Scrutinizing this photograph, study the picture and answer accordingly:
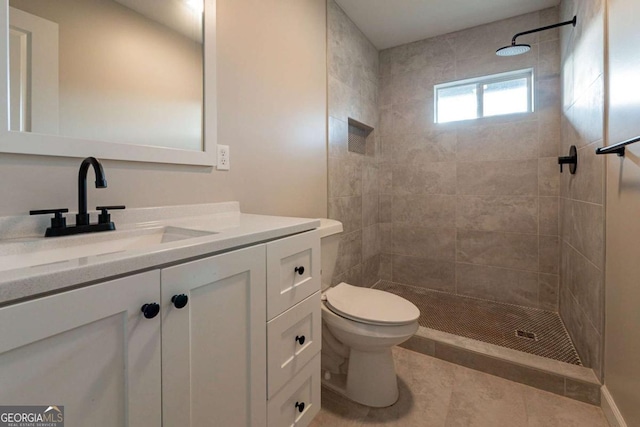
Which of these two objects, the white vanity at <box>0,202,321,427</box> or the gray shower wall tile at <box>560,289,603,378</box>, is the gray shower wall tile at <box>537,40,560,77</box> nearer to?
the gray shower wall tile at <box>560,289,603,378</box>

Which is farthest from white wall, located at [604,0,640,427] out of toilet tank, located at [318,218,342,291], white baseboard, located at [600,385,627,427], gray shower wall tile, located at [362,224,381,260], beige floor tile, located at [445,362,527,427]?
gray shower wall tile, located at [362,224,381,260]

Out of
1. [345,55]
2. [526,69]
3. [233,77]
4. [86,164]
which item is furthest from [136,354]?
[526,69]

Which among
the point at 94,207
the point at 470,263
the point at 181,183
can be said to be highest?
the point at 181,183

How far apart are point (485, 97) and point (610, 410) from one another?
2.35m

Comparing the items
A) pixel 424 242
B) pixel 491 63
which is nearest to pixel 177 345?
pixel 424 242

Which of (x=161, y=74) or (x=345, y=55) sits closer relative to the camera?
(x=161, y=74)

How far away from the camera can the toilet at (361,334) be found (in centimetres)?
135

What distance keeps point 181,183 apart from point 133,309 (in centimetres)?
76

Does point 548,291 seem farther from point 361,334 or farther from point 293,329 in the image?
point 293,329

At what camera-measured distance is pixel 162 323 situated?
0.61 m

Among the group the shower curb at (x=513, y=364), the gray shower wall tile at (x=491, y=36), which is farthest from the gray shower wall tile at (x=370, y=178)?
the shower curb at (x=513, y=364)

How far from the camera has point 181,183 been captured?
122cm

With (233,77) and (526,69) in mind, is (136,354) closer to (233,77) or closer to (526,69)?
(233,77)

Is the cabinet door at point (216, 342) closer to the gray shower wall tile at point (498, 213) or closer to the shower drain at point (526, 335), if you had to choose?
the shower drain at point (526, 335)
